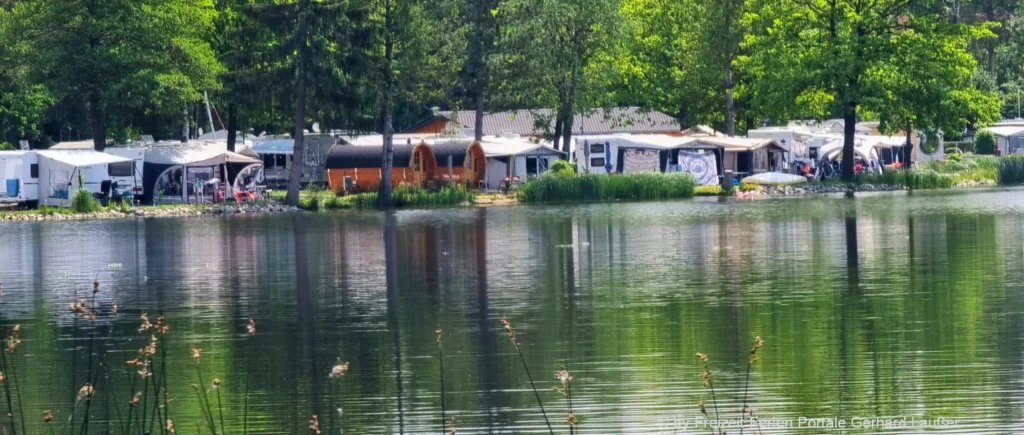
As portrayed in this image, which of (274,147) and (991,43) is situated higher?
(991,43)

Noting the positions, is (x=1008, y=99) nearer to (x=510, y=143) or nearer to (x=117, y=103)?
(x=510, y=143)

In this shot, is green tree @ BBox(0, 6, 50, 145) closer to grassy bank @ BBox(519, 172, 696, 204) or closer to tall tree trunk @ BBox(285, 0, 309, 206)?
tall tree trunk @ BBox(285, 0, 309, 206)

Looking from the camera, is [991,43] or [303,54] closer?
[303,54]

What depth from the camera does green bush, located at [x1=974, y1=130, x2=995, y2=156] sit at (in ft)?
255

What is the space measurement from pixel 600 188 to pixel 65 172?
20.9 m

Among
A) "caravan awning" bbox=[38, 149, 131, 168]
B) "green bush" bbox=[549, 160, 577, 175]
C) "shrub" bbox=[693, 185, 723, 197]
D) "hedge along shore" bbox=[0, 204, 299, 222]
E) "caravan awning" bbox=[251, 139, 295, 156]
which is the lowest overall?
"hedge along shore" bbox=[0, 204, 299, 222]

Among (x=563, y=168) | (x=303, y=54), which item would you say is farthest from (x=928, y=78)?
(x=303, y=54)

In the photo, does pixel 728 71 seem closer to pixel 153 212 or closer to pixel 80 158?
pixel 153 212

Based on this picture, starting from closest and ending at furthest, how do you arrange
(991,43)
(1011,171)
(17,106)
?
1. (1011,171)
2. (17,106)
3. (991,43)

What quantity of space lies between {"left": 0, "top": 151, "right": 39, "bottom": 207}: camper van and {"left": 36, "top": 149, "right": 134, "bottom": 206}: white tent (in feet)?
0.85

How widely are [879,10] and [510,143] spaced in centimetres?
1743

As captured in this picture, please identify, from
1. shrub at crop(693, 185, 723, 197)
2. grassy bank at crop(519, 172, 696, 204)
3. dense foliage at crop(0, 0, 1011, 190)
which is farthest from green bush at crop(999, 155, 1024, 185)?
grassy bank at crop(519, 172, 696, 204)

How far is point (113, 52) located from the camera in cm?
5491

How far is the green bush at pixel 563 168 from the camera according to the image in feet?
191
